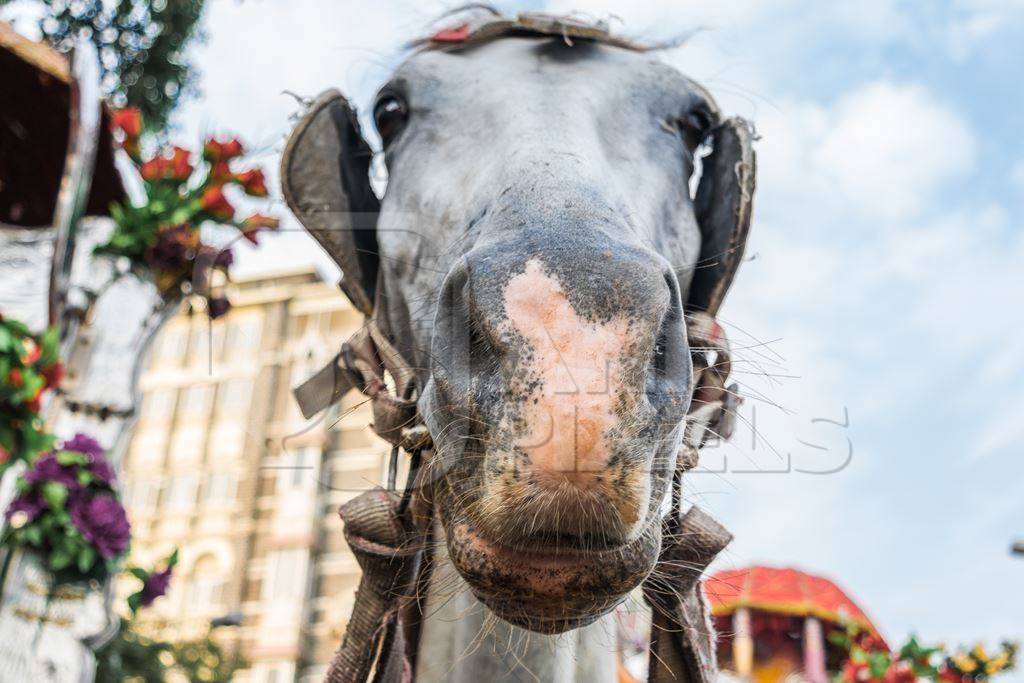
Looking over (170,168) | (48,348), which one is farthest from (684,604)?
(170,168)

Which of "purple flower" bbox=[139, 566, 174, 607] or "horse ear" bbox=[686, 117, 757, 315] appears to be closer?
"horse ear" bbox=[686, 117, 757, 315]

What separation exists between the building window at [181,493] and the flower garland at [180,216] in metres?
29.9

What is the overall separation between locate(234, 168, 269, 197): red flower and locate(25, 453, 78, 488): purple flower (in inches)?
65.4

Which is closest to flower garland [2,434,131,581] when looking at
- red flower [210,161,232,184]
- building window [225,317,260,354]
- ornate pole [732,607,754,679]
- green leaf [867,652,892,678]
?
red flower [210,161,232,184]

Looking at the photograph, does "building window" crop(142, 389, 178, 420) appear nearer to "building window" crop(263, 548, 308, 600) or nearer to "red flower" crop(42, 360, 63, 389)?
"building window" crop(263, 548, 308, 600)

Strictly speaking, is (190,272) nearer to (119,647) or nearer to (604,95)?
(604,95)

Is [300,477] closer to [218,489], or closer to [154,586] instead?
[218,489]

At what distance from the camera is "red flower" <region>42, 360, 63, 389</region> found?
3467mm

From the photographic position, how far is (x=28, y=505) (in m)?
3.70

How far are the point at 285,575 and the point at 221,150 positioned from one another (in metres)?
26.5

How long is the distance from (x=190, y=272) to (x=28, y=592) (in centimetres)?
176

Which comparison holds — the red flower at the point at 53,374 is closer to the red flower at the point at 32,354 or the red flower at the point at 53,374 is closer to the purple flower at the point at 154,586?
the red flower at the point at 32,354

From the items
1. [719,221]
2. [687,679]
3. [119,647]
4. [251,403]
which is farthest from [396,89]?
[251,403]

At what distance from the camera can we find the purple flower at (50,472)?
373 cm
